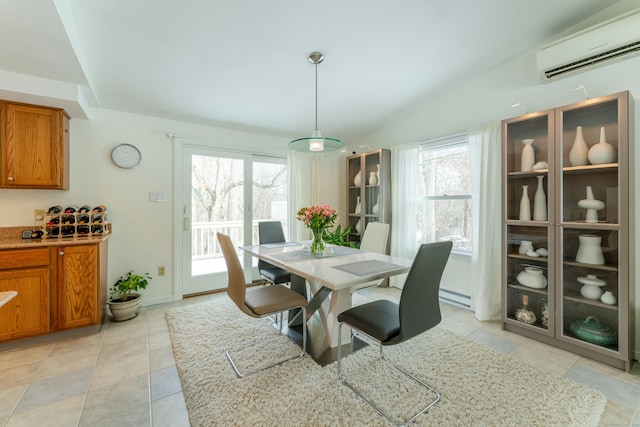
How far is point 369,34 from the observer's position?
230cm

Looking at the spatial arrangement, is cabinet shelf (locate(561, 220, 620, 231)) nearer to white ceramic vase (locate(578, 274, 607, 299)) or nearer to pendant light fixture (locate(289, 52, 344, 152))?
white ceramic vase (locate(578, 274, 607, 299))

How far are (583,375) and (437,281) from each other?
1.32 m

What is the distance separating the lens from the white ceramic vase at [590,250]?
6.96ft

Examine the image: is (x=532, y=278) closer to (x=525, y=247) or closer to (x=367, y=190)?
(x=525, y=247)

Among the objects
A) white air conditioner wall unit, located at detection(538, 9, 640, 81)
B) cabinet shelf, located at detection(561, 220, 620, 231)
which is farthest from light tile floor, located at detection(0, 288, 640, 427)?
white air conditioner wall unit, located at detection(538, 9, 640, 81)

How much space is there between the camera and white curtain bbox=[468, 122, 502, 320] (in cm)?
283

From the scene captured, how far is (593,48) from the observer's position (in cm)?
210

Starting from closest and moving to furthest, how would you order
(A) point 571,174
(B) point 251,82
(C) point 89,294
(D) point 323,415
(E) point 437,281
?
(D) point 323,415
(E) point 437,281
(A) point 571,174
(C) point 89,294
(B) point 251,82

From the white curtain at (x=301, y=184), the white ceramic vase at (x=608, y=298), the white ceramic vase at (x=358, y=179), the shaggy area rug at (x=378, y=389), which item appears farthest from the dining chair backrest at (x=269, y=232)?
the white ceramic vase at (x=608, y=298)

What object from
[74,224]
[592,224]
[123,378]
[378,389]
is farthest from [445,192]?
[74,224]

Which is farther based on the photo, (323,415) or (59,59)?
(59,59)

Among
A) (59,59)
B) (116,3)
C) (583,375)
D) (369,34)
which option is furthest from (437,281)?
(59,59)

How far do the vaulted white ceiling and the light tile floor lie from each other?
2139 mm

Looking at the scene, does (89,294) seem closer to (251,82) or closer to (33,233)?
(33,233)
